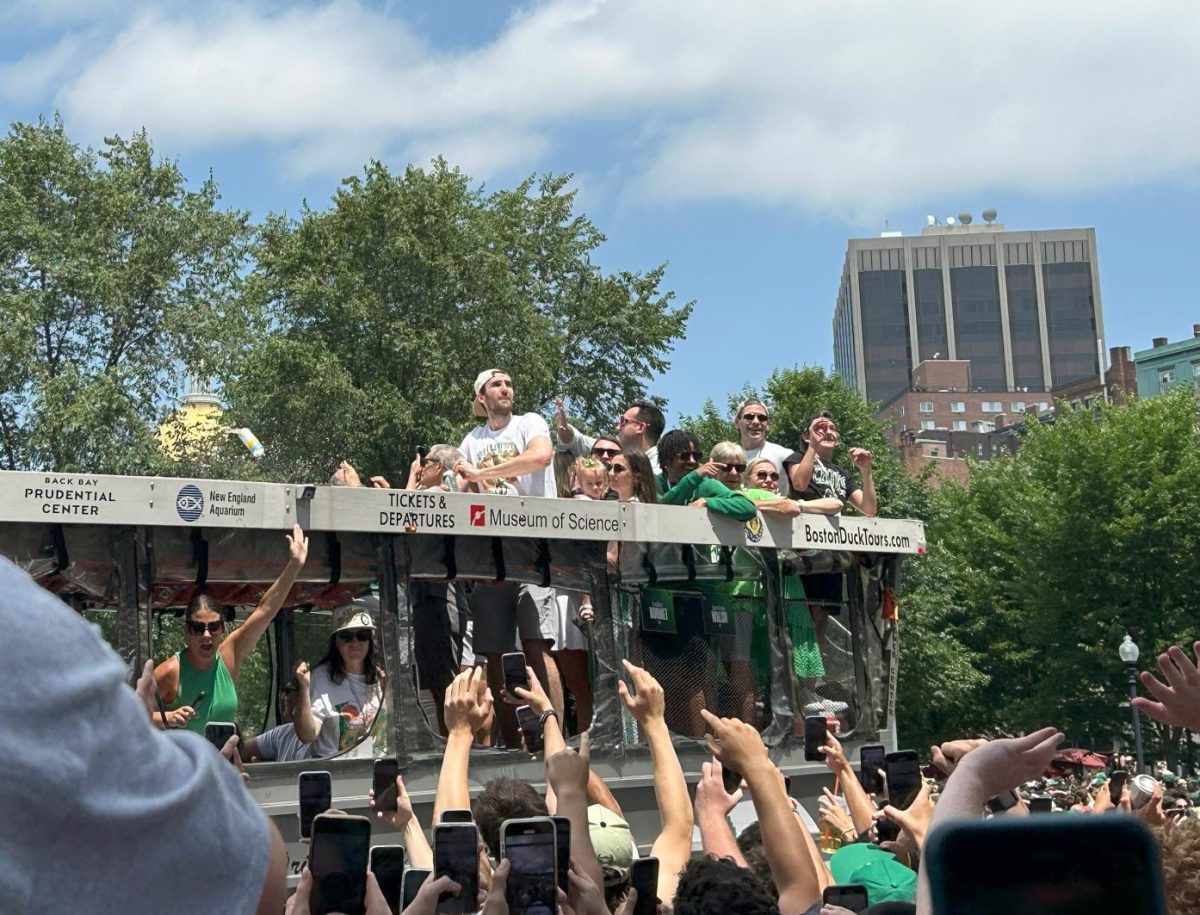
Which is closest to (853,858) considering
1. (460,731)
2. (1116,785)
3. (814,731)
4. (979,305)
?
(460,731)

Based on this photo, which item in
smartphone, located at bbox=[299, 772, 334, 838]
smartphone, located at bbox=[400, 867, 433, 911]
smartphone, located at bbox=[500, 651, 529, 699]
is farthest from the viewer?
smartphone, located at bbox=[500, 651, 529, 699]

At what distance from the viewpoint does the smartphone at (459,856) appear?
10.2 feet

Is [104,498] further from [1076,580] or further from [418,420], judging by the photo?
[1076,580]

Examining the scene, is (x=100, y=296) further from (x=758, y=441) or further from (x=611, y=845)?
(x=611, y=845)

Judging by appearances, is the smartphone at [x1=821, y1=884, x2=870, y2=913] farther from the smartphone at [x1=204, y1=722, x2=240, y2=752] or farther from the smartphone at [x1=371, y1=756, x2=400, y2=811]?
the smartphone at [x1=204, y1=722, x2=240, y2=752]

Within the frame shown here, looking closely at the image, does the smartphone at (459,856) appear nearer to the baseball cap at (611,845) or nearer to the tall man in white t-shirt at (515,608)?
the baseball cap at (611,845)

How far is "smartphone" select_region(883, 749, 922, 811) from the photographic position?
15.2 feet

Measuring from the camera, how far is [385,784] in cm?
452

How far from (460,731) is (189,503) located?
2008 millimetres

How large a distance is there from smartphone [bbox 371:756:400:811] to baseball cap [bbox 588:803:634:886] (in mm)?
598

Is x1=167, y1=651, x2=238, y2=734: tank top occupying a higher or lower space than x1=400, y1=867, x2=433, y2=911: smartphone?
higher

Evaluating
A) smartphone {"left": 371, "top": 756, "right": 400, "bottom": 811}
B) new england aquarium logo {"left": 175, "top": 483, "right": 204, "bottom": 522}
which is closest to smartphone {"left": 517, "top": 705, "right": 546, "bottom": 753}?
smartphone {"left": 371, "top": 756, "right": 400, "bottom": 811}

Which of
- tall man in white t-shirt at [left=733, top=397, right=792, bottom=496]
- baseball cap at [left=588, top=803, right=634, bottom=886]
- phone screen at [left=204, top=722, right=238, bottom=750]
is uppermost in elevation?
tall man in white t-shirt at [left=733, top=397, right=792, bottom=496]

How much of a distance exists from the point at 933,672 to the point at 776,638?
1110 inches
